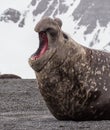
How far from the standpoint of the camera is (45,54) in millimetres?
8617

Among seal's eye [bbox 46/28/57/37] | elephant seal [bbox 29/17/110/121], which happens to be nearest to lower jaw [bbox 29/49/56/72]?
elephant seal [bbox 29/17/110/121]

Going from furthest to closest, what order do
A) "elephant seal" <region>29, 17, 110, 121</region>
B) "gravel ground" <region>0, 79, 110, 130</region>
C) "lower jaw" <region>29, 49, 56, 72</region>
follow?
1. "elephant seal" <region>29, 17, 110, 121</region>
2. "lower jaw" <region>29, 49, 56, 72</region>
3. "gravel ground" <region>0, 79, 110, 130</region>

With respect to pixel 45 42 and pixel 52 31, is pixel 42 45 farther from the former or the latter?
pixel 52 31

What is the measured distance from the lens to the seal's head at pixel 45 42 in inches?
337

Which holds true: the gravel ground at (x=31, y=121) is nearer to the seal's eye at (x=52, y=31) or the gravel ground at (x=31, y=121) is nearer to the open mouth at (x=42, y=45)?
the open mouth at (x=42, y=45)

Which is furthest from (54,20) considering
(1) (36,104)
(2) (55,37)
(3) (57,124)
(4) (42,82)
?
(1) (36,104)

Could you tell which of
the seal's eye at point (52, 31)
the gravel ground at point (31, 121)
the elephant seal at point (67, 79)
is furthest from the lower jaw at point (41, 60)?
the gravel ground at point (31, 121)

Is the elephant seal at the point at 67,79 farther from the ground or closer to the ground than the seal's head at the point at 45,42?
closer to the ground

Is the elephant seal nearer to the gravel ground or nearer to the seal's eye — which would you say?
the seal's eye

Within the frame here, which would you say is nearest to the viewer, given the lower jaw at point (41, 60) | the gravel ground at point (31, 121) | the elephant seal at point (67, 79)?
the gravel ground at point (31, 121)

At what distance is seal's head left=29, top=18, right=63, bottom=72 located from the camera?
857 cm

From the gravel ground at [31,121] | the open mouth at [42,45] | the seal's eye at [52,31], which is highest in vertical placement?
the seal's eye at [52,31]

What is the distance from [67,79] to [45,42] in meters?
0.61

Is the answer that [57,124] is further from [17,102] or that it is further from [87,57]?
[17,102]
